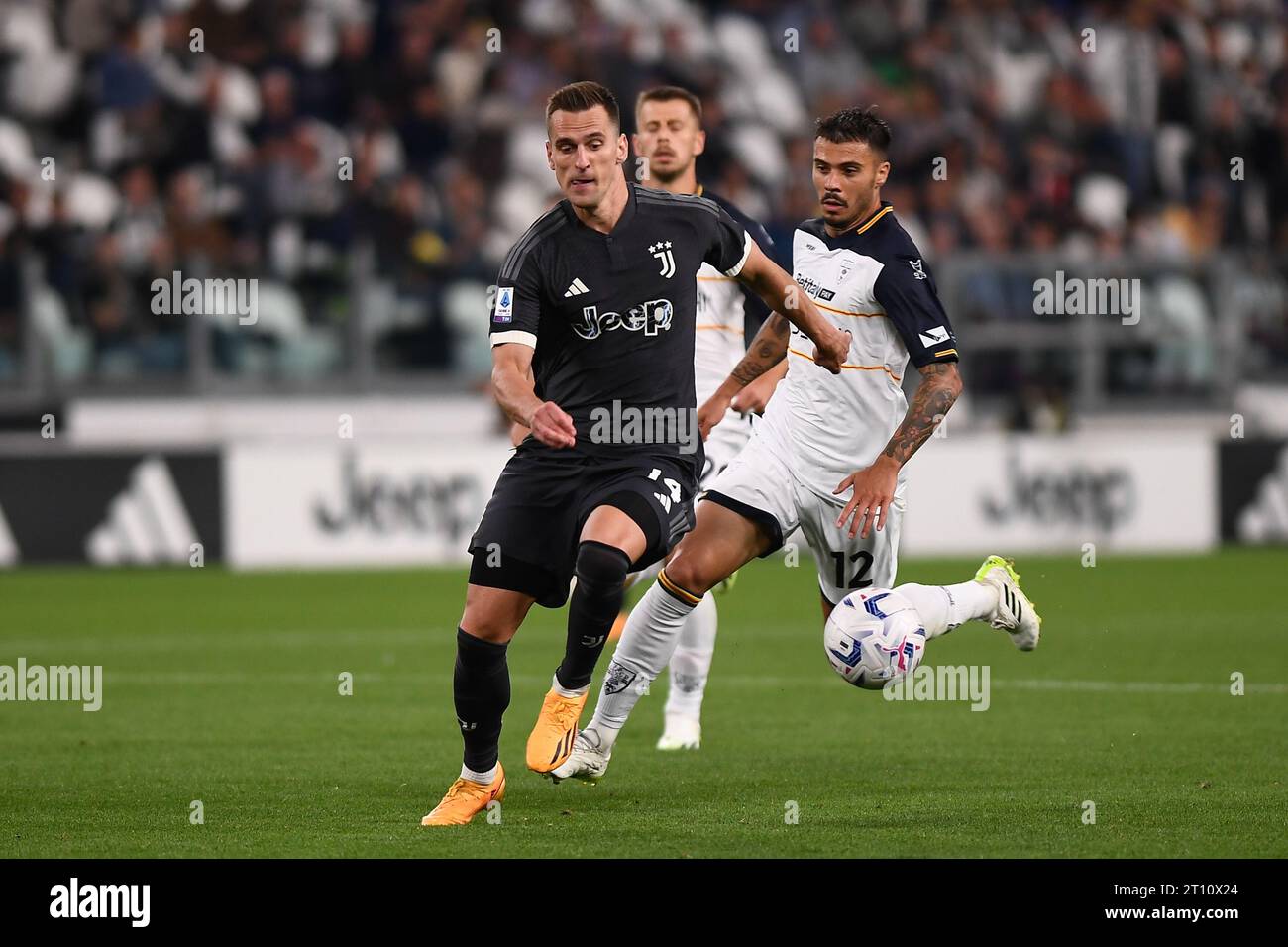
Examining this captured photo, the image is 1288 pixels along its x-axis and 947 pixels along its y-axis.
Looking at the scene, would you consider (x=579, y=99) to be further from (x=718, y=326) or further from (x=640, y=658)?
(x=718, y=326)

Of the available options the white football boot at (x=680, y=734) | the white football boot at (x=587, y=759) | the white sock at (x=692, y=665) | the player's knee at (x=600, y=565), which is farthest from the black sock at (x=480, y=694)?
the white sock at (x=692, y=665)

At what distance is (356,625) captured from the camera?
554 inches

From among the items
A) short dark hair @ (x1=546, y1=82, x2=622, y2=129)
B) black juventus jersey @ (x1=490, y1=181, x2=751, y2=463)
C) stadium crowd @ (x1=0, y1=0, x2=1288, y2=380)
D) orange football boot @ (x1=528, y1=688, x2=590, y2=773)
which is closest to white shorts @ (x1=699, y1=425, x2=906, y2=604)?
black juventus jersey @ (x1=490, y1=181, x2=751, y2=463)

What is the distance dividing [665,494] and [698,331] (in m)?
2.86

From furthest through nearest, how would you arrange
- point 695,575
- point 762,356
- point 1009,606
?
1. point 762,356
2. point 1009,606
3. point 695,575

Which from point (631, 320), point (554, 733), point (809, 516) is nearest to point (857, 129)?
point (631, 320)

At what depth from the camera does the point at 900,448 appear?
773cm

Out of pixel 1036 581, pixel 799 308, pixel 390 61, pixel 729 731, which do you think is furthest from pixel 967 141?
pixel 799 308

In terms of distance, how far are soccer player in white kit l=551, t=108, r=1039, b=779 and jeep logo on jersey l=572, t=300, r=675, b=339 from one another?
3.17 feet

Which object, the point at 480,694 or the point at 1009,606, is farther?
the point at 1009,606

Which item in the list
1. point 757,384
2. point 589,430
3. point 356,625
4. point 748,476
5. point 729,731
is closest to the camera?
point 589,430
